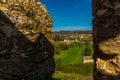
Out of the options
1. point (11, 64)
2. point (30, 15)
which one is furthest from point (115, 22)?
point (30, 15)

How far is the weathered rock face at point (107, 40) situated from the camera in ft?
13.9

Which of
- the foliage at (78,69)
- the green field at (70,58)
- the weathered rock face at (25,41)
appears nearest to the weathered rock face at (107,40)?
the weathered rock face at (25,41)

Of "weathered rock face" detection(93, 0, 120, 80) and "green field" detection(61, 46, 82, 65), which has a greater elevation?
"weathered rock face" detection(93, 0, 120, 80)

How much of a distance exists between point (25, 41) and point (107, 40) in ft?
44.7

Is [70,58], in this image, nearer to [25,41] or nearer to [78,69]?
[78,69]

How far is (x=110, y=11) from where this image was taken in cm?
430

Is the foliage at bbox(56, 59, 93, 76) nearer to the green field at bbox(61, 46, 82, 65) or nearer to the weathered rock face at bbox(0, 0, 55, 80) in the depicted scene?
the weathered rock face at bbox(0, 0, 55, 80)

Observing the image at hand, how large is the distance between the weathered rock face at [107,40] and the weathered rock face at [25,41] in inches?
487

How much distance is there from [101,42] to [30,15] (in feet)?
49.7

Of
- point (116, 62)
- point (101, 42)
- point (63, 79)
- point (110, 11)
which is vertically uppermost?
point (110, 11)

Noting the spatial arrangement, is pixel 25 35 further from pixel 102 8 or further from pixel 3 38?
pixel 102 8

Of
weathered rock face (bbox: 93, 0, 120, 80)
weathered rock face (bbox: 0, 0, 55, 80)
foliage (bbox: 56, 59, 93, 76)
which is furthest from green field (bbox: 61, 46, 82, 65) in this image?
weathered rock face (bbox: 93, 0, 120, 80)

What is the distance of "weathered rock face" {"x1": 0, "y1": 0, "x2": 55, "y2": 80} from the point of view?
1673 cm

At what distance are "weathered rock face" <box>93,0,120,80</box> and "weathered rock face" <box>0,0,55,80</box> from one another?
1236cm
